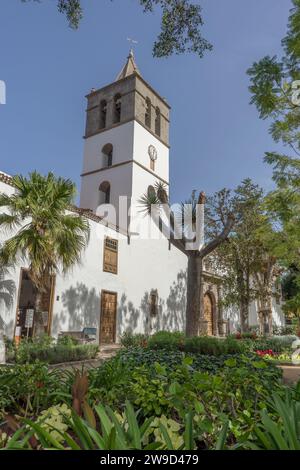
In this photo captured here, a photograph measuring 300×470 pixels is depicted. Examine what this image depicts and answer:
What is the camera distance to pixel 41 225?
1195 centimetres

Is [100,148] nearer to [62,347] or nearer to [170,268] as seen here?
[170,268]

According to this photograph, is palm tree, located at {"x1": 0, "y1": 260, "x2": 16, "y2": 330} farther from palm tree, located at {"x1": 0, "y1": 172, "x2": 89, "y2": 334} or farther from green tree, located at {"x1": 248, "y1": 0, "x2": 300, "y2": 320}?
green tree, located at {"x1": 248, "y1": 0, "x2": 300, "y2": 320}

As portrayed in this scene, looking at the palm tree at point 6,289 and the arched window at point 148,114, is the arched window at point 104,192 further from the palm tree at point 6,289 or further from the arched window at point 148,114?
the palm tree at point 6,289

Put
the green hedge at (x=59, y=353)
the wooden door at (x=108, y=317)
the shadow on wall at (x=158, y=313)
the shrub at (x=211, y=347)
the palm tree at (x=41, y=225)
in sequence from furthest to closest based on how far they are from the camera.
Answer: the shadow on wall at (x=158, y=313) → the wooden door at (x=108, y=317) → the palm tree at (x=41, y=225) → the green hedge at (x=59, y=353) → the shrub at (x=211, y=347)

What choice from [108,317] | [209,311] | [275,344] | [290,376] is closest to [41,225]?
[108,317]

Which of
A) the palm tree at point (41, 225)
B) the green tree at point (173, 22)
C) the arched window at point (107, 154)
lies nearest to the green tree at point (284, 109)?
the green tree at point (173, 22)

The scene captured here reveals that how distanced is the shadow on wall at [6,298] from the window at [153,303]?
9876mm

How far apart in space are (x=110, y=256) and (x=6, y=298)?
649 cm

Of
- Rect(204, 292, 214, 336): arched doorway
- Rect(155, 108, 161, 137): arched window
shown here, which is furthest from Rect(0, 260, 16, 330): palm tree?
Rect(155, 108, 161, 137): arched window

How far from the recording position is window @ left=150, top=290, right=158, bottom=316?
2120cm

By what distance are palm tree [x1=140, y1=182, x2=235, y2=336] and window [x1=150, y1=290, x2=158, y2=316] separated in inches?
389

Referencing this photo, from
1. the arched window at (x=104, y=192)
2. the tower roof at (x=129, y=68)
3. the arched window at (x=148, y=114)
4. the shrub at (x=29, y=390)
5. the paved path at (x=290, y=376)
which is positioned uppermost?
the tower roof at (x=129, y=68)

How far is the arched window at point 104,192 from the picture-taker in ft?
82.0
